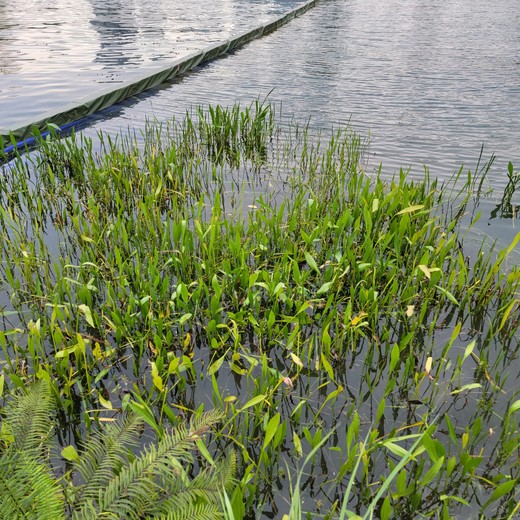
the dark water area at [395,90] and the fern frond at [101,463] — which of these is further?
the dark water area at [395,90]

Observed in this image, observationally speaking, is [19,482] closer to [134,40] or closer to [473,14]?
[134,40]

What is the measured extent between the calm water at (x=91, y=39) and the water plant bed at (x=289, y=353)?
2856mm

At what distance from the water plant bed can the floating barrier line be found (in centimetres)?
120

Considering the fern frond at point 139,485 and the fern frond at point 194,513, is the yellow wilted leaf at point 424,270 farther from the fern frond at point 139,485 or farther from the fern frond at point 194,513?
the fern frond at point 194,513

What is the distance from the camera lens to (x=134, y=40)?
989 cm

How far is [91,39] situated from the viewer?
9.98m

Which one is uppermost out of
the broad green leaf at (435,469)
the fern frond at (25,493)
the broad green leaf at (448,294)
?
the fern frond at (25,493)

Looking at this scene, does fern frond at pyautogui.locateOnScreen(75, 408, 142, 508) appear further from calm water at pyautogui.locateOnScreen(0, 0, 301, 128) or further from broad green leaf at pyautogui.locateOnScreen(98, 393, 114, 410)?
calm water at pyautogui.locateOnScreen(0, 0, 301, 128)

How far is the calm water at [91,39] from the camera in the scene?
6629mm

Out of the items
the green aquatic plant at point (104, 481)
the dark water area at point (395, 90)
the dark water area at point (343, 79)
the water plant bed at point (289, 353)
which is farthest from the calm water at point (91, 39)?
the green aquatic plant at point (104, 481)

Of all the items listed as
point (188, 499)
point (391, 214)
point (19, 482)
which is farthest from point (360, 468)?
point (391, 214)

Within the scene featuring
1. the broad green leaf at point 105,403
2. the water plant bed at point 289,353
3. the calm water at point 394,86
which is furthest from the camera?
the calm water at point 394,86

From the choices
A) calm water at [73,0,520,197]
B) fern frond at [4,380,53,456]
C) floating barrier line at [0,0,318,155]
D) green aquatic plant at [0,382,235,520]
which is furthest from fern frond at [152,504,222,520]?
calm water at [73,0,520,197]

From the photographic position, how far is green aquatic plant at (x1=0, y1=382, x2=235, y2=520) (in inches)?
50.3
